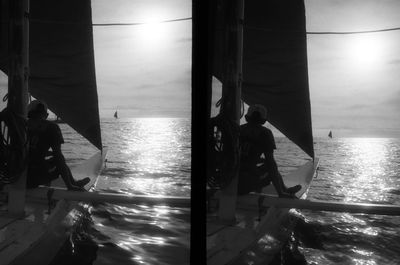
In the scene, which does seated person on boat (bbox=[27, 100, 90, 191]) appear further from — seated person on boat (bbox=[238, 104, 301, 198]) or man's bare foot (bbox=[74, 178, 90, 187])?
seated person on boat (bbox=[238, 104, 301, 198])

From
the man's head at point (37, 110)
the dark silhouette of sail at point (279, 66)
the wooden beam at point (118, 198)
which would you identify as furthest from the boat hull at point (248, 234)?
the man's head at point (37, 110)

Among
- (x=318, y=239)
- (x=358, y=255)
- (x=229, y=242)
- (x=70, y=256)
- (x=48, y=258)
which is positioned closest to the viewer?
(x=229, y=242)

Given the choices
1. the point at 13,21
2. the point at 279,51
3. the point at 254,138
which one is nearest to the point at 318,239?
the point at 254,138

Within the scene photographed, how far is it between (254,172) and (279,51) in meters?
2.45

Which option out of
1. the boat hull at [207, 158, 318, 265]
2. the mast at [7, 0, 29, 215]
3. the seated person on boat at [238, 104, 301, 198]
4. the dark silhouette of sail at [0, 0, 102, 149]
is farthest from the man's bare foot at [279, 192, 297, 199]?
the dark silhouette of sail at [0, 0, 102, 149]

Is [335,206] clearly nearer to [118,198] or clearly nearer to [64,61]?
[118,198]

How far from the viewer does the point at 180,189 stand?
39.8 ft

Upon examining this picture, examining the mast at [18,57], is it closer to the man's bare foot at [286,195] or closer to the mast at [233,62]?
the mast at [233,62]

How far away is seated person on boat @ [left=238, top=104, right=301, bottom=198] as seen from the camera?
469 cm

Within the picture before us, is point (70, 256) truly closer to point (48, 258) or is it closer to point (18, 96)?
point (48, 258)

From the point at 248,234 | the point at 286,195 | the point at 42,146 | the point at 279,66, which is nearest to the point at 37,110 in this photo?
the point at 42,146

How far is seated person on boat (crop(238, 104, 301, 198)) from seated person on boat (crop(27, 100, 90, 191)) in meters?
2.35

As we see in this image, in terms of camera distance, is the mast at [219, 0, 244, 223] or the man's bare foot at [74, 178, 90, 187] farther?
the man's bare foot at [74, 178, 90, 187]

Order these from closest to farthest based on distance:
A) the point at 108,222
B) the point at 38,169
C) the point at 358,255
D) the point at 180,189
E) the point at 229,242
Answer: the point at 229,242 < the point at 38,169 < the point at 358,255 < the point at 108,222 < the point at 180,189
